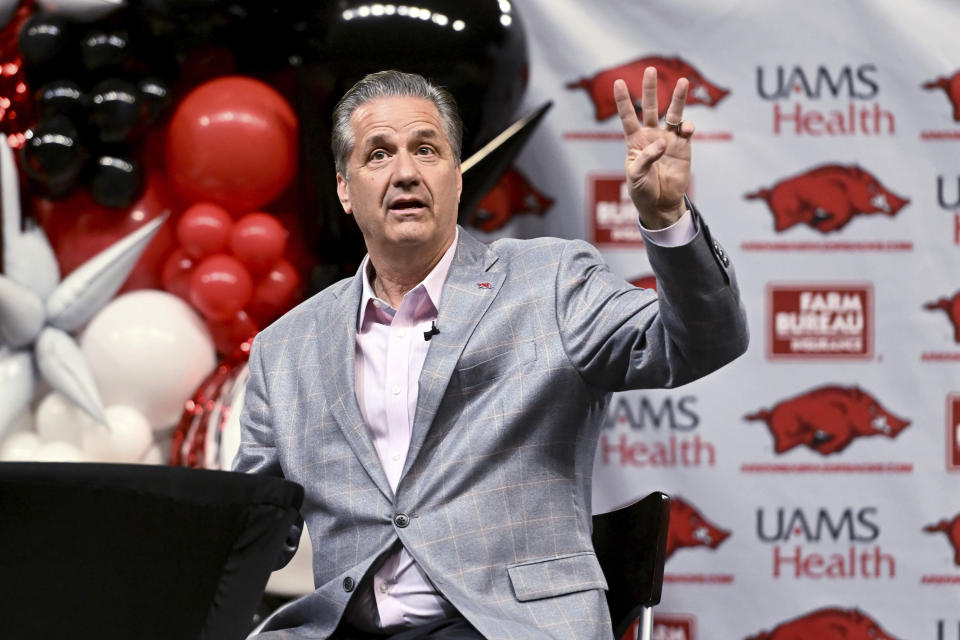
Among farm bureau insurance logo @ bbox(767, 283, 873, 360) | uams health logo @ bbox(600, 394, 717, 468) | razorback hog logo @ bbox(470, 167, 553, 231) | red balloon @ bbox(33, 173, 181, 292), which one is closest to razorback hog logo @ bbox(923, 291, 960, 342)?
farm bureau insurance logo @ bbox(767, 283, 873, 360)

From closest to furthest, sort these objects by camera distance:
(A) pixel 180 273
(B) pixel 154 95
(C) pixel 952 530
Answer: (B) pixel 154 95 → (A) pixel 180 273 → (C) pixel 952 530

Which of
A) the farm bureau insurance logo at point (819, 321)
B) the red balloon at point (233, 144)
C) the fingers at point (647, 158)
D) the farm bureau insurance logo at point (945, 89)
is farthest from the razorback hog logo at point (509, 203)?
the fingers at point (647, 158)

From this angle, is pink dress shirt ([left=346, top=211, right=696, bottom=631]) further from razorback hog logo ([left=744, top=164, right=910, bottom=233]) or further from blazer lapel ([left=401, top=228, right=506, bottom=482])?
razorback hog logo ([left=744, top=164, right=910, bottom=233])

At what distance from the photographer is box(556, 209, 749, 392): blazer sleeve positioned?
1.60 meters

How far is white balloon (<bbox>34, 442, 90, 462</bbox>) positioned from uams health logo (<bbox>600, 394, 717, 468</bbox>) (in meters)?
1.68

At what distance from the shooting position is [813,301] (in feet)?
12.0

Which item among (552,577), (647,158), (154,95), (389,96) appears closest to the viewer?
(647,158)

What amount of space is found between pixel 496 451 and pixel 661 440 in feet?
6.22

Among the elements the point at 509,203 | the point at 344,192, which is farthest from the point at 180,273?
the point at 344,192

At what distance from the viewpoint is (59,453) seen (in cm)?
306

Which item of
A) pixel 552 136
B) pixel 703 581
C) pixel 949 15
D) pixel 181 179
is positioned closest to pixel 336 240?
pixel 181 179

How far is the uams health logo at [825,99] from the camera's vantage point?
363cm

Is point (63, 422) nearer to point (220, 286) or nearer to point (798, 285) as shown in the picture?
point (220, 286)

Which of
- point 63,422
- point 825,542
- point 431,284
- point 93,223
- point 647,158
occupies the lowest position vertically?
point 825,542
